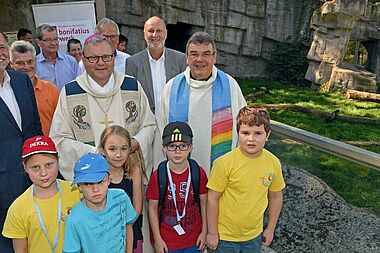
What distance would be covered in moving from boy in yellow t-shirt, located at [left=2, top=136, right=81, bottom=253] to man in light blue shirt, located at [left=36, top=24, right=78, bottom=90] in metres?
1.92

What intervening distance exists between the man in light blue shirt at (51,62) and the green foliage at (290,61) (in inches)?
484

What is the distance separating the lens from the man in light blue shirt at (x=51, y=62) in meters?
3.79

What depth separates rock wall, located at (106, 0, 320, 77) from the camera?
46.1 feet

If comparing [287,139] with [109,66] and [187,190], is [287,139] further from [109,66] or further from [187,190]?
[109,66]

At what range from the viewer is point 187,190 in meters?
2.32

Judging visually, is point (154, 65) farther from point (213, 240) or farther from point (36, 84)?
point (213, 240)

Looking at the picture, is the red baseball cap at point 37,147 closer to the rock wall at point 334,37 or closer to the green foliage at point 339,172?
the green foliage at point 339,172

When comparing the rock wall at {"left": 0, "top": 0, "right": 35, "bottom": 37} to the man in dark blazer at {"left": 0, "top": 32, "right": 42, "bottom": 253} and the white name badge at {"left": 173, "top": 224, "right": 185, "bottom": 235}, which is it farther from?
the white name badge at {"left": 173, "top": 224, "right": 185, "bottom": 235}

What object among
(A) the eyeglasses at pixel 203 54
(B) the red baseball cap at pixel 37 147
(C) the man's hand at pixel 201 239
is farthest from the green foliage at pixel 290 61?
(B) the red baseball cap at pixel 37 147

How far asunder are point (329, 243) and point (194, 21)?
489 inches

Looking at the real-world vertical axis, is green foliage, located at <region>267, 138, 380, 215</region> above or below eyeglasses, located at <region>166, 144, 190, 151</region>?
below

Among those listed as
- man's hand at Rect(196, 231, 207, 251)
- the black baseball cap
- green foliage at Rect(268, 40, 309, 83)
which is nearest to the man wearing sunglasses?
the black baseball cap

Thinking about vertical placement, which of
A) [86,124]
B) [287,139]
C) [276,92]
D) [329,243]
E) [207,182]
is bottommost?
[276,92]

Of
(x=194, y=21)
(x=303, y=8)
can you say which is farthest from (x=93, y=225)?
(x=303, y=8)
